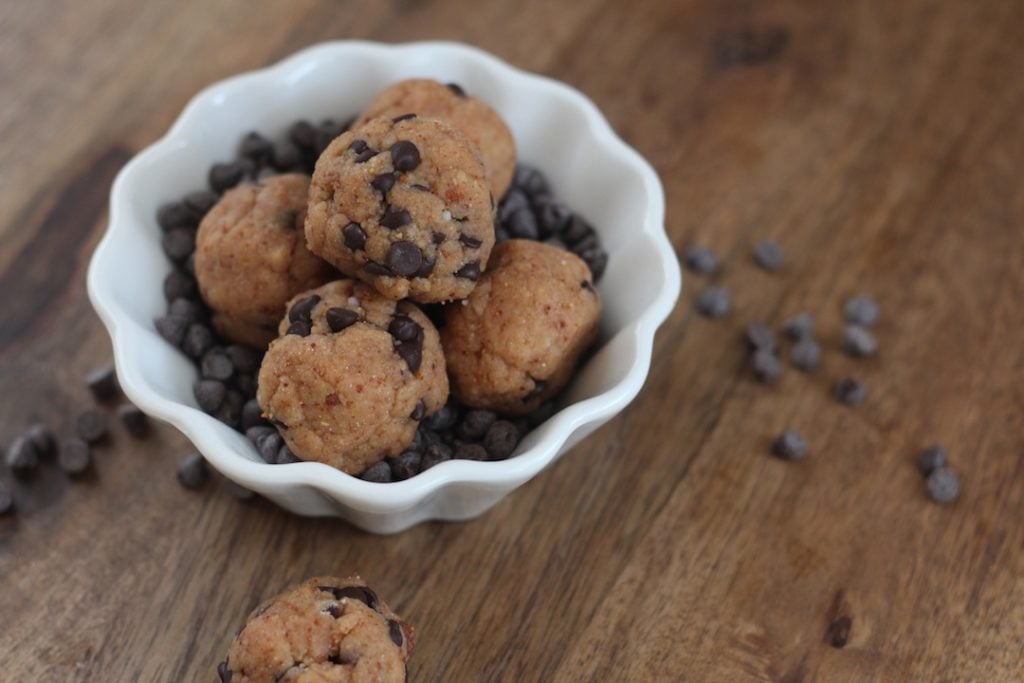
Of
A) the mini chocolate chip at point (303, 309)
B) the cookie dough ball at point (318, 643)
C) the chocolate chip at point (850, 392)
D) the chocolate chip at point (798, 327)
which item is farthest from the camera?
the chocolate chip at point (798, 327)

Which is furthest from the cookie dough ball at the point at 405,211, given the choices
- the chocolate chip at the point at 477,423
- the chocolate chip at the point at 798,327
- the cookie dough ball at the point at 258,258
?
the chocolate chip at the point at 798,327

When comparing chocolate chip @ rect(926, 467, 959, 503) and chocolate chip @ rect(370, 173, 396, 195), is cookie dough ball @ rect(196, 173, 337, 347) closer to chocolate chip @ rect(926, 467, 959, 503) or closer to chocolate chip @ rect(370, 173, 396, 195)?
chocolate chip @ rect(370, 173, 396, 195)

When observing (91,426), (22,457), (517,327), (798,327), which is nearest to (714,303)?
(798,327)

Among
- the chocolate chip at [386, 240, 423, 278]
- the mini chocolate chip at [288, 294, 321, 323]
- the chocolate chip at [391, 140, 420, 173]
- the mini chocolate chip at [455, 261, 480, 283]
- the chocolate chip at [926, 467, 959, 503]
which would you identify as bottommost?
the chocolate chip at [926, 467, 959, 503]

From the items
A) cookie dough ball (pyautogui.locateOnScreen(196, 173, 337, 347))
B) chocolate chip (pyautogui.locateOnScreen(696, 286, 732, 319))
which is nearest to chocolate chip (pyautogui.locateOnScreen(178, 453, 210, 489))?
cookie dough ball (pyautogui.locateOnScreen(196, 173, 337, 347))

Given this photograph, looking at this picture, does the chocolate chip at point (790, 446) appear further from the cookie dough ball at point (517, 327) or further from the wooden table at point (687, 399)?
the cookie dough ball at point (517, 327)

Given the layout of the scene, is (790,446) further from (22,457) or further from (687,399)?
(22,457)

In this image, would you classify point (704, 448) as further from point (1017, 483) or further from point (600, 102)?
point (600, 102)
